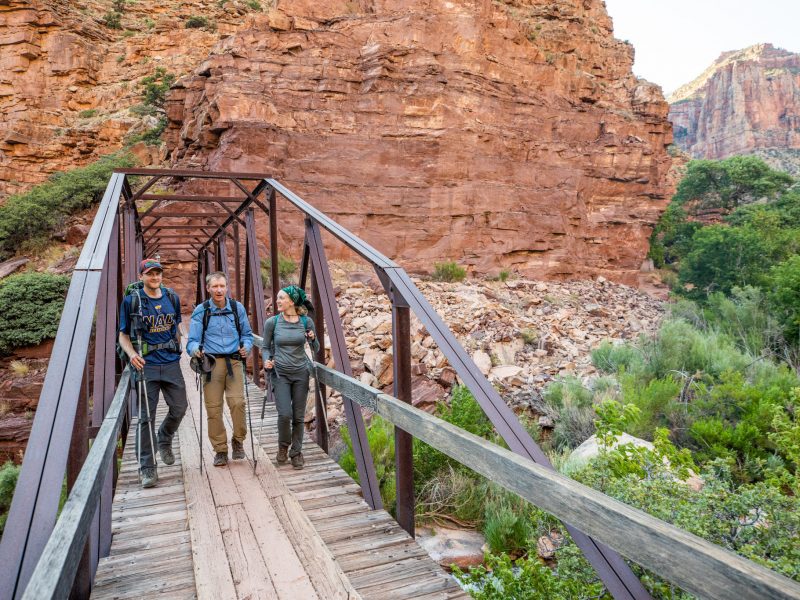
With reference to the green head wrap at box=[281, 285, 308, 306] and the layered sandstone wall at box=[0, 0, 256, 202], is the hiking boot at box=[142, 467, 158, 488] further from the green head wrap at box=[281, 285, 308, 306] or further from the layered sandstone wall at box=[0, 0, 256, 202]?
the layered sandstone wall at box=[0, 0, 256, 202]

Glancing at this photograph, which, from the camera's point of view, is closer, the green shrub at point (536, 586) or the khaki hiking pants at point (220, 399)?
the green shrub at point (536, 586)

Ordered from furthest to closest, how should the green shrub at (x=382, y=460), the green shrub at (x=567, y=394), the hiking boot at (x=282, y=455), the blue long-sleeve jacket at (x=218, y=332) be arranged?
the green shrub at (x=567, y=394)
the green shrub at (x=382, y=460)
the hiking boot at (x=282, y=455)
the blue long-sleeve jacket at (x=218, y=332)

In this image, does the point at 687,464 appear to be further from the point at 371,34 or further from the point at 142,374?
the point at 371,34

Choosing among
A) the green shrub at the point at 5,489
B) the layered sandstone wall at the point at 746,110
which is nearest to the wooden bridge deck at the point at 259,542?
the green shrub at the point at 5,489

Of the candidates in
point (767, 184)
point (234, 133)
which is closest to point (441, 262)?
point (234, 133)

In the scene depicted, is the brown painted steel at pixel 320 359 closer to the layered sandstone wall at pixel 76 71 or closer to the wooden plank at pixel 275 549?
the wooden plank at pixel 275 549

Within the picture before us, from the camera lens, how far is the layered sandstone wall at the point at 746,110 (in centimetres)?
9756

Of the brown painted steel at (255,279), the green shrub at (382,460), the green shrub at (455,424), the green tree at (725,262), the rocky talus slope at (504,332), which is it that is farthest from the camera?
the green tree at (725,262)

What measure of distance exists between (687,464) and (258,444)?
3866 millimetres

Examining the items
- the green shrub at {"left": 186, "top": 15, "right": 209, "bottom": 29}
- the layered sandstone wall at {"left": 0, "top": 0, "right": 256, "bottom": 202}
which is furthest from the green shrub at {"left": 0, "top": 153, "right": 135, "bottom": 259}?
the green shrub at {"left": 186, "top": 15, "right": 209, "bottom": 29}

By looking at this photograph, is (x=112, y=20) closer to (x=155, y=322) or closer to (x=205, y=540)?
(x=155, y=322)

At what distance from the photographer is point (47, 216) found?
20.8m

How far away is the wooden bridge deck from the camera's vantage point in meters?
2.71

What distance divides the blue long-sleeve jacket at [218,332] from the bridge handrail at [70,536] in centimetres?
188
